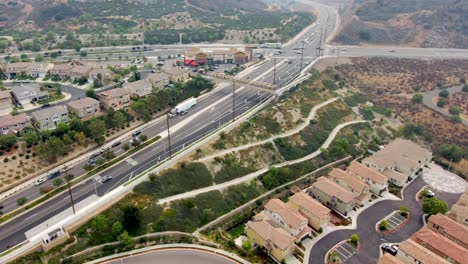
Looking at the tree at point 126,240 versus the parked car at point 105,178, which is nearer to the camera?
the tree at point 126,240

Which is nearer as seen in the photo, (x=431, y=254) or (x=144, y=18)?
(x=431, y=254)

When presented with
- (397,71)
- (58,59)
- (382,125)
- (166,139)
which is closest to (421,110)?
(382,125)

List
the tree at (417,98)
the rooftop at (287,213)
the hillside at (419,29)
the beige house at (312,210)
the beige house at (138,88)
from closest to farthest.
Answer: the rooftop at (287,213) < the beige house at (312,210) < the beige house at (138,88) < the tree at (417,98) < the hillside at (419,29)

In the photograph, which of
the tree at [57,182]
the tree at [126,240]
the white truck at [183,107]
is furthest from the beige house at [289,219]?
the white truck at [183,107]

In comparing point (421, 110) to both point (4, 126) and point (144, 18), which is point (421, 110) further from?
point (144, 18)

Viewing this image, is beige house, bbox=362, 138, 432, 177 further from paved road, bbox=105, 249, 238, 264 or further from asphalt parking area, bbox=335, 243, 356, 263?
paved road, bbox=105, 249, 238, 264

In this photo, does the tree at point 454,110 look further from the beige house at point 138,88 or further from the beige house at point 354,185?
the beige house at point 138,88

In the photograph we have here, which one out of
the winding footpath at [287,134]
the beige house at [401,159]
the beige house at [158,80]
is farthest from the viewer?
the beige house at [158,80]
